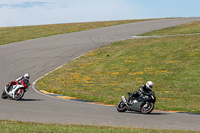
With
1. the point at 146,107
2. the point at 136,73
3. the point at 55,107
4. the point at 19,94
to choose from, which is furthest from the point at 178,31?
the point at 55,107

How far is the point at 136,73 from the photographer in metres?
27.9

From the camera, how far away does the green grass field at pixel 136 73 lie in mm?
20891

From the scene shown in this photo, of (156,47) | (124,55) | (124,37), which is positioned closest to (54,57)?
(124,55)

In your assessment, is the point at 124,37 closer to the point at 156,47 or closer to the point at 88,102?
the point at 156,47

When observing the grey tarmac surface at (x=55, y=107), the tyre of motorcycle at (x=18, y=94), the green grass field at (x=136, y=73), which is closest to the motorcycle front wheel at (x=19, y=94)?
the tyre of motorcycle at (x=18, y=94)

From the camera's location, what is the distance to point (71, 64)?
32594 millimetres

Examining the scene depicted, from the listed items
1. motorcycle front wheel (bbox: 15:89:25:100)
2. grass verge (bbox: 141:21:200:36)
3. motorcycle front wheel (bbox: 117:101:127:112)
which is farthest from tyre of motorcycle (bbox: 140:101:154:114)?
grass verge (bbox: 141:21:200:36)

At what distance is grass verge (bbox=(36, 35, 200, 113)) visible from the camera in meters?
20.9

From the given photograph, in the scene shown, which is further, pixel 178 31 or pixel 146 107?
pixel 178 31

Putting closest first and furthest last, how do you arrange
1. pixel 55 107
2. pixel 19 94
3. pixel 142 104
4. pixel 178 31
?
1. pixel 142 104
2. pixel 55 107
3. pixel 19 94
4. pixel 178 31

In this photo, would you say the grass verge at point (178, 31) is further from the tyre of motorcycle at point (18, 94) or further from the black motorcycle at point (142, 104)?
the black motorcycle at point (142, 104)

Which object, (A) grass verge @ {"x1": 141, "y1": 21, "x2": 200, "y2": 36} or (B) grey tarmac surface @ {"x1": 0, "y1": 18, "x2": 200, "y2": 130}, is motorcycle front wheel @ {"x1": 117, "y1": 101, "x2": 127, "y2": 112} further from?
(A) grass verge @ {"x1": 141, "y1": 21, "x2": 200, "y2": 36}

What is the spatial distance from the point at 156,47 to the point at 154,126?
26.0 meters

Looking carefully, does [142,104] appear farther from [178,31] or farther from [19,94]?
[178,31]
